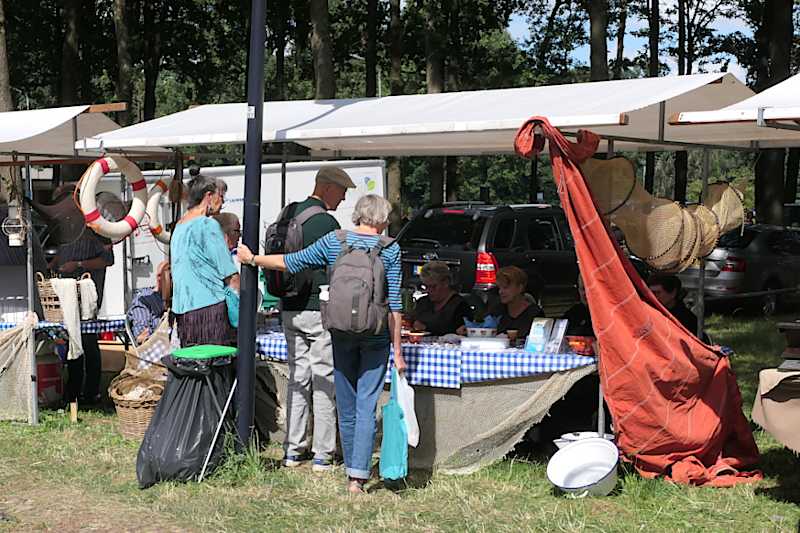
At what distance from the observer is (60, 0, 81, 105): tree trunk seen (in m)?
22.1

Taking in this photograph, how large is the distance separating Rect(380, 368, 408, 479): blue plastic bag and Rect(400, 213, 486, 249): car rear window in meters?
7.14

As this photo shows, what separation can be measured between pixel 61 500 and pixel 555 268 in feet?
28.8

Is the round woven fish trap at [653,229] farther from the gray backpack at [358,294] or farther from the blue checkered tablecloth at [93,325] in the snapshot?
the blue checkered tablecloth at [93,325]

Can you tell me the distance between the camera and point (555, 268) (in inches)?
545

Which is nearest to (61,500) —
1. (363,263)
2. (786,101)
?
(363,263)

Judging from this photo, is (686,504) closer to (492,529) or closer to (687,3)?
(492,529)

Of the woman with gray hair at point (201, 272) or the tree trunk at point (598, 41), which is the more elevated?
the tree trunk at point (598, 41)

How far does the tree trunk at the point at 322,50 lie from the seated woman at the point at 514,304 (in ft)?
31.5

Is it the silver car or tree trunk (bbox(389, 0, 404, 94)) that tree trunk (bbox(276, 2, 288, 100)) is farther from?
the silver car

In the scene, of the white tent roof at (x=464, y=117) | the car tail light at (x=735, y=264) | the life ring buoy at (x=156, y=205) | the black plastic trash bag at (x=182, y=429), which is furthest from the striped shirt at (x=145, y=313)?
the car tail light at (x=735, y=264)

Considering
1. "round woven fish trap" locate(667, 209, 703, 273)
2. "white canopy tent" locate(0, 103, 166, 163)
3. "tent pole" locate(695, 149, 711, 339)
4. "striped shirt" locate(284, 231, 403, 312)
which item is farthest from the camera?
"white canopy tent" locate(0, 103, 166, 163)

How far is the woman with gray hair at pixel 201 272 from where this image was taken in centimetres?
659

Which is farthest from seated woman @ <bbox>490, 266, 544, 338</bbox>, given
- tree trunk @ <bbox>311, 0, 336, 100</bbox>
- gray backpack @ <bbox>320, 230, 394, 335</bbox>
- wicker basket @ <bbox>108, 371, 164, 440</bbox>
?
tree trunk @ <bbox>311, 0, 336, 100</bbox>

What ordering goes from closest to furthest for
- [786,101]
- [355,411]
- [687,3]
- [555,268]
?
1. [786,101]
2. [355,411]
3. [555,268]
4. [687,3]
